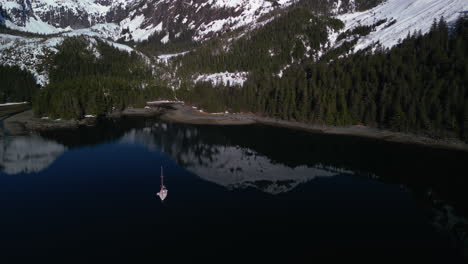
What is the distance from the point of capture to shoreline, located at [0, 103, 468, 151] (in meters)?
84.6

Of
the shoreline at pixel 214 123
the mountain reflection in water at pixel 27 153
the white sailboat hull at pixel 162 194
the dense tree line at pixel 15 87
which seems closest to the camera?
the white sailboat hull at pixel 162 194

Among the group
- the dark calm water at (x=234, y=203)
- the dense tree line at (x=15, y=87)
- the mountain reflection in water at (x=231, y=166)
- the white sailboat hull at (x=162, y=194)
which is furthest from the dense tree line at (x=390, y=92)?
the dense tree line at (x=15, y=87)

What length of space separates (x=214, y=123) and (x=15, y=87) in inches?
5531

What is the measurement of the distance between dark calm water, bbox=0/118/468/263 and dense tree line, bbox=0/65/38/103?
124209mm

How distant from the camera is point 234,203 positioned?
156ft

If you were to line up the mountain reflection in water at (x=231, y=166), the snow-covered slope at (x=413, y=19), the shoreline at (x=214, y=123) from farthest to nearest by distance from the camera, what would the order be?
1. the snow-covered slope at (x=413, y=19)
2. the shoreline at (x=214, y=123)
3. the mountain reflection in water at (x=231, y=166)

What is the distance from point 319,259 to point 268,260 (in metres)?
5.62

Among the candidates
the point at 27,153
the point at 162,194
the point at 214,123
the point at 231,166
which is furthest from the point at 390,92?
the point at 27,153

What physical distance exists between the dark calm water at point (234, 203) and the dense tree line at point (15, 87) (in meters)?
124

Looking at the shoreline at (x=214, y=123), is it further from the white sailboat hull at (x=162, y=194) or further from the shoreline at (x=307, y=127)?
the white sailboat hull at (x=162, y=194)

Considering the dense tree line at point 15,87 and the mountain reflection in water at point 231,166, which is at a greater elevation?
the dense tree line at point 15,87

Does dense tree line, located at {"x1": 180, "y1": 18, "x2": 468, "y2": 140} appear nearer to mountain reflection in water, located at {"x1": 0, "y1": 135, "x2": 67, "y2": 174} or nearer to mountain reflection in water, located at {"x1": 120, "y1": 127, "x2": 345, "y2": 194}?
mountain reflection in water, located at {"x1": 120, "y1": 127, "x2": 345, "y2": 194}

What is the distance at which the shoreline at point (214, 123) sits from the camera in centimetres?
8456

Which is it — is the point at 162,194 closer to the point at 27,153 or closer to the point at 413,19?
the point at 27,153
